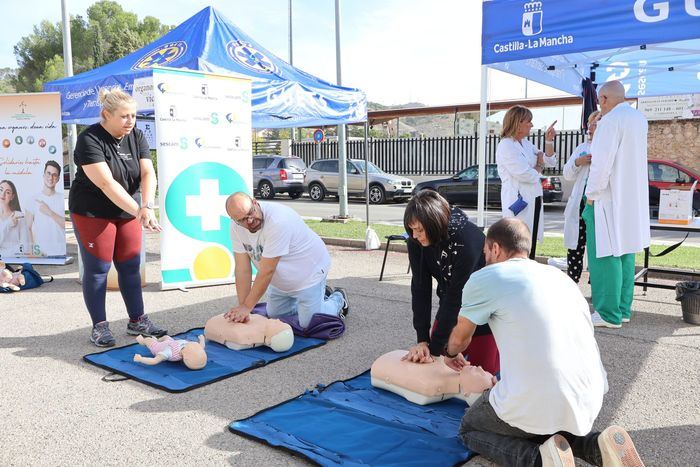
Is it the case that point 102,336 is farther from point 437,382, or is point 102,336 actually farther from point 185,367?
point 437,382

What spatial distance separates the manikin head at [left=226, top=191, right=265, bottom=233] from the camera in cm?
366

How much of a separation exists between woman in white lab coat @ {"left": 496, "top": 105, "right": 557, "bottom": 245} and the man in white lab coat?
804 mm

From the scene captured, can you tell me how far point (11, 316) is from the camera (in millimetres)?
4887

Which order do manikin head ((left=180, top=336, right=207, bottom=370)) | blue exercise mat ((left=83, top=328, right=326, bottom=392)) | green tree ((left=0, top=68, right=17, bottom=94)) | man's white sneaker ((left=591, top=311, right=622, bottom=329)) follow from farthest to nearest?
green tree ((left=0, top=68, right=17, bottom=94)) → man's white sneaker ((left=591, top=311, right=622, bottom=329)) → manikin head ((left=180, top=336, right=207, bottom=370)) → blue exercise mat ((left=83, top=328, right=326, bottom=392))

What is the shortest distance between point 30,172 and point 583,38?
6.33 m

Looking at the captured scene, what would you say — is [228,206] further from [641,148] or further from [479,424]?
[641,148]

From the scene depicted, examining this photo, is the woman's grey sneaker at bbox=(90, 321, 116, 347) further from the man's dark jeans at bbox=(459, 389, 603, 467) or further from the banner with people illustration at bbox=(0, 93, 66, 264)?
the banner with people illustration at bbox=(0, 93, 66, 264)

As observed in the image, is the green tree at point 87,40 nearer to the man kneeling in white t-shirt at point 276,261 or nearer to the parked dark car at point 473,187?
the parked dark car at point 473,187

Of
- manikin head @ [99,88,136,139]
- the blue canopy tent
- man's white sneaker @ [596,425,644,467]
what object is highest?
the blue canopy tent

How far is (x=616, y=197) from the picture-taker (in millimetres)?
4332

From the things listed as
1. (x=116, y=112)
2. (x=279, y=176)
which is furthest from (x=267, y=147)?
(x=116, y=112)

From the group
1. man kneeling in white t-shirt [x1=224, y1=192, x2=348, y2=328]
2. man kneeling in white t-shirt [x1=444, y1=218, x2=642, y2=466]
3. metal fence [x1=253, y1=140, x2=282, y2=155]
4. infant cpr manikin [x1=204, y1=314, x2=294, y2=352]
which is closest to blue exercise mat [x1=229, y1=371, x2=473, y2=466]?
man kneeling in white t-shirt [x1=444, y1=218, x2=642, y2=466]

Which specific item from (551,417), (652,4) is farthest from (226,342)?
(652,4)

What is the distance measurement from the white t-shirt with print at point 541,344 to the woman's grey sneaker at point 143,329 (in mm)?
2828
